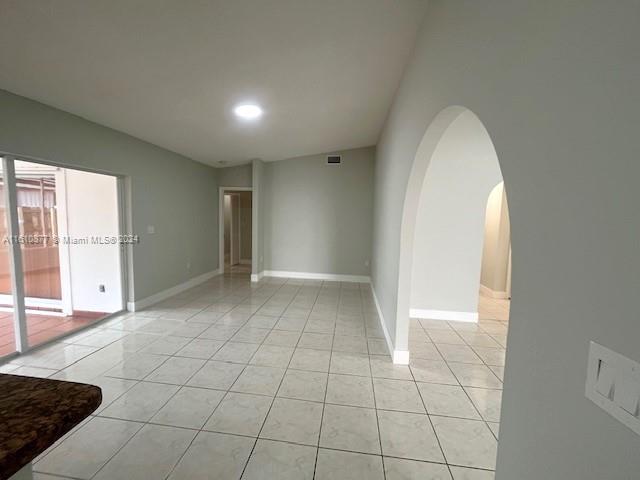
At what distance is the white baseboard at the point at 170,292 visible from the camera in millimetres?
4055

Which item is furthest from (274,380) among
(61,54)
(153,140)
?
(153,140)

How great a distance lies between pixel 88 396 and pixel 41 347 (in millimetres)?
3232

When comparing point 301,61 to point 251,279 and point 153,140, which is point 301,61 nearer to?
point 153,140

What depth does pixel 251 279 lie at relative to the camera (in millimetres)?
6059

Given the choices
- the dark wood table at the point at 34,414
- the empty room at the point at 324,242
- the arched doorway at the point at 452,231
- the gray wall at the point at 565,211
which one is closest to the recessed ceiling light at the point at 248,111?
the empty room at the point at 324,242

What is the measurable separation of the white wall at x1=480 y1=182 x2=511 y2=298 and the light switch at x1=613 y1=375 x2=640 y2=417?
5230 millimetres

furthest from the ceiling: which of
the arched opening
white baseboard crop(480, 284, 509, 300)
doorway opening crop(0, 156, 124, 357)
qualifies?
white baseboard crop(480, 284, 509, 300)

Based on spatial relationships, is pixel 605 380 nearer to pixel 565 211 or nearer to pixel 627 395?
pixel 627 395

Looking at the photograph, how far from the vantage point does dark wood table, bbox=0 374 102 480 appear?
55 centimetres

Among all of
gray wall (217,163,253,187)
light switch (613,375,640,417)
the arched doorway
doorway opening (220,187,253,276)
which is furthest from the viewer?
doorway opening (220,187,253,276)

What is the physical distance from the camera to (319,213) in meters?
6.19

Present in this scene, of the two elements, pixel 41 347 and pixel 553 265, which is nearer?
pixel 553 265

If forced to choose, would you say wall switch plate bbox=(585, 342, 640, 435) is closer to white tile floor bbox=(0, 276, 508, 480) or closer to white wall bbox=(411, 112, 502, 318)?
white tile floor bbox=(0, 276, 508, 480)

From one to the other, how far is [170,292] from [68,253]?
151cm
